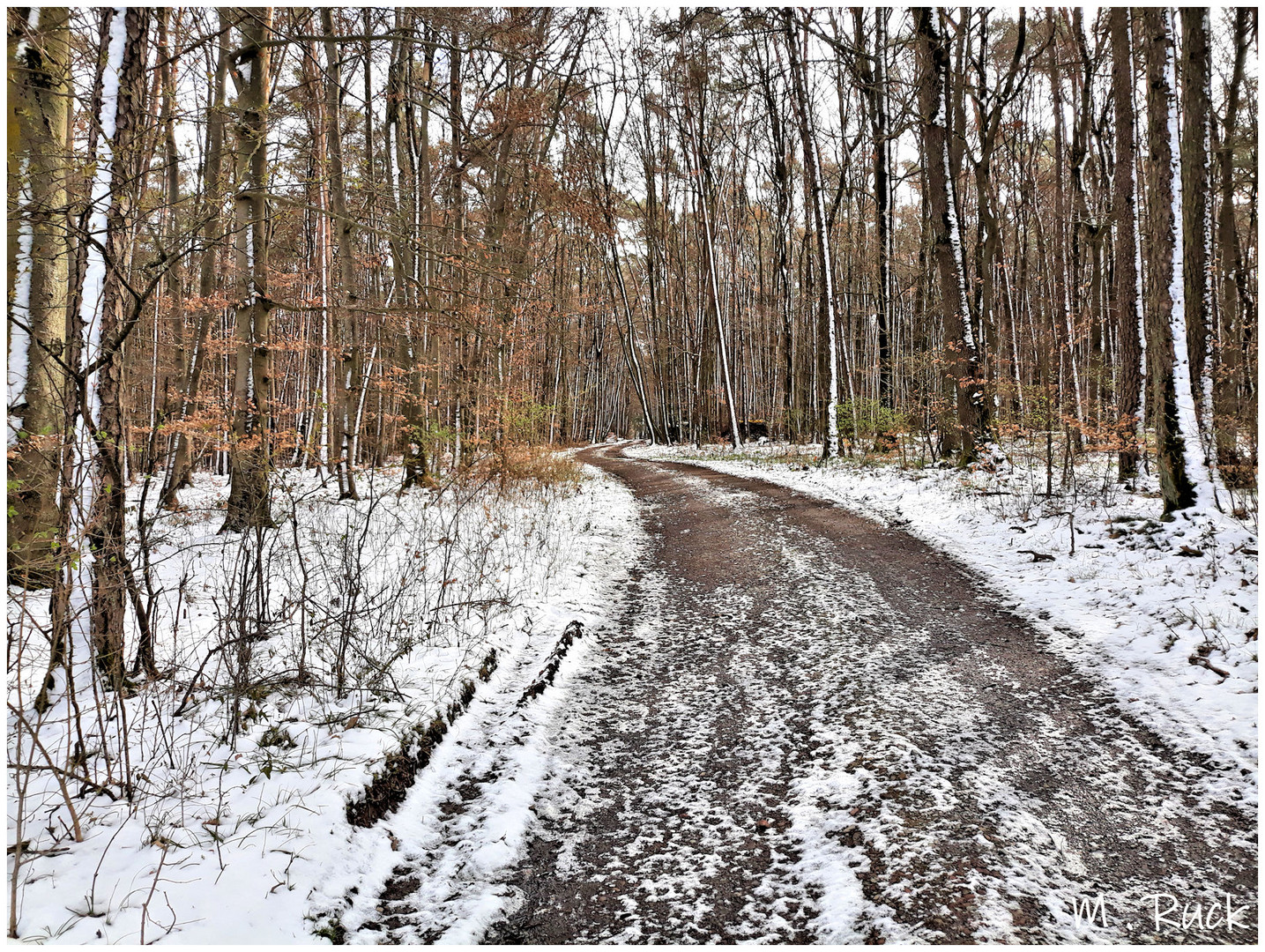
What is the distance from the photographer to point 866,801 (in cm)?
293

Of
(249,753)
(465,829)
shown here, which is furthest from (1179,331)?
(249,753)

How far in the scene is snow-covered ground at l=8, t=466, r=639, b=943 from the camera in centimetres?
229

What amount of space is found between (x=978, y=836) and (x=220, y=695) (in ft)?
13.0

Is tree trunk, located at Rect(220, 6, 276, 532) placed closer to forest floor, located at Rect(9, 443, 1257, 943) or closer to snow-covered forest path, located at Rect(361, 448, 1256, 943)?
forest floor, located at Rect(9, 443, 1257, 943)

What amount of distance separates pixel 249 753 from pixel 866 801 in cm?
312

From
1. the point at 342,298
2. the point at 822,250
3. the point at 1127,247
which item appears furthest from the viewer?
the point at 822,250

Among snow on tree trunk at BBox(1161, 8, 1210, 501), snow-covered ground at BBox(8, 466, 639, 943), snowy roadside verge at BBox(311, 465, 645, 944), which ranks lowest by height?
snowy roadside verge at BBox(311, 465, 645, 944)

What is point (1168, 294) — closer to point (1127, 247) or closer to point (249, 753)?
point (1127, 247)

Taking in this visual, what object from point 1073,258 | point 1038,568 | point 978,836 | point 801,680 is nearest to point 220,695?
point 801,680

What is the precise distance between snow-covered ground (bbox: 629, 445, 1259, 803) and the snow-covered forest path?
0.99 ft

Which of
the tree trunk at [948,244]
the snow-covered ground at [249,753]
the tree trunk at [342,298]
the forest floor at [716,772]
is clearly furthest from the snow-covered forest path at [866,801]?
the tree trunk at [948,244]

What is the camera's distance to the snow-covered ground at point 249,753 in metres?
2.29

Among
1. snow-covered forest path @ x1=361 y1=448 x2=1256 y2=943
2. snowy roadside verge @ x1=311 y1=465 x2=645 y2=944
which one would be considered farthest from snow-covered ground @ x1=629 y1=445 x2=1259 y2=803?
snowy roadside verge @ x1=311 y1=465 x2=645 y2=944

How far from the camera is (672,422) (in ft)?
106
